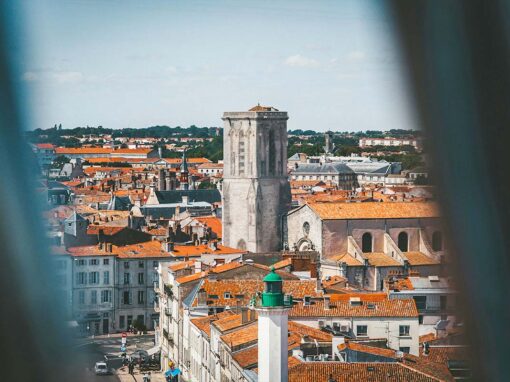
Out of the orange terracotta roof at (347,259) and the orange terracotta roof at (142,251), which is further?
the orange terracotta roof at (142,251)

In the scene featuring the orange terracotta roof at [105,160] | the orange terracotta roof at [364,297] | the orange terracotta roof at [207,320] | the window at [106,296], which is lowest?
the window at [106,296]

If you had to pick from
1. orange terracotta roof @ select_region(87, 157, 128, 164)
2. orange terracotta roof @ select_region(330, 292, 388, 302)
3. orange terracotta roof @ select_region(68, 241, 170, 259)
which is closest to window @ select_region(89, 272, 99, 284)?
orange terracotta roof @ select_region(330, 292, 388, 302)

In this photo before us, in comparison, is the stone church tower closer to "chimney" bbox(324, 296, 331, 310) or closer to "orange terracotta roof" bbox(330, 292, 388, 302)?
"orange terracotta roof" bbox(330, 292, 388, 302)

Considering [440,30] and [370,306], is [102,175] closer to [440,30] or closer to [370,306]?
[370,306]

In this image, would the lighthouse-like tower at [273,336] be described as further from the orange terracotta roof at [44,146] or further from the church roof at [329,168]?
the church roof at [329,168]

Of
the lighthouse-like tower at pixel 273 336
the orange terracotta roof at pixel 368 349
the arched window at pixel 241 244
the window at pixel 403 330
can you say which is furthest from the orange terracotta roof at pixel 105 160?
the lighthouse-like tower at pixel 273 336

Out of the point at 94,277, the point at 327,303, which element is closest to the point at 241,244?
the point at 94,277
